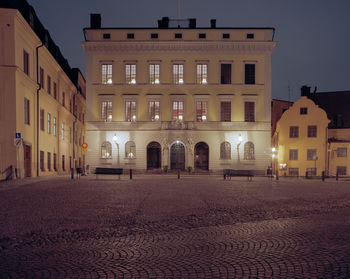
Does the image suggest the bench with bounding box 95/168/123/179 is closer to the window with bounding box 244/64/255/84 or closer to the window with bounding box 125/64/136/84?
the window with bounding box 125/64/136/84

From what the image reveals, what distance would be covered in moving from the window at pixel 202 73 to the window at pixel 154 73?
4.47m

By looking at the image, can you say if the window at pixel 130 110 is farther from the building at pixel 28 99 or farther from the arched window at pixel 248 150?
the arched window at pixel 248 150

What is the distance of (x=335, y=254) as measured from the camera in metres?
5.14

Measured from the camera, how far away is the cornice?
35562mm

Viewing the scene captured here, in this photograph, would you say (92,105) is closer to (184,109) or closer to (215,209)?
(184,109)

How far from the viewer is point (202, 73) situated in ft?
118

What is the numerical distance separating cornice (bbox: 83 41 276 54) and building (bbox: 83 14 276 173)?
0.35 feet

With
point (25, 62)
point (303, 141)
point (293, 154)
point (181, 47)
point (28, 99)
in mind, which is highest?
point (181, 47)

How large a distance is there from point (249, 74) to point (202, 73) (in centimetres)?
524

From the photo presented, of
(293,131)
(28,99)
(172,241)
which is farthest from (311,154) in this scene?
(172,241)

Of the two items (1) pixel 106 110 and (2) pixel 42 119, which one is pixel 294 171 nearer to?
(1) pixel 106 110

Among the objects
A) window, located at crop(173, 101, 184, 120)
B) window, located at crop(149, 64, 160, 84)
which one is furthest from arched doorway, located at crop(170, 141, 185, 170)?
window, located at crop(149, 64, 160, 84)

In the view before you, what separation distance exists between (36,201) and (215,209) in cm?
611

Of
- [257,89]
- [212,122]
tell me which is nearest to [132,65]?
[212,122]
